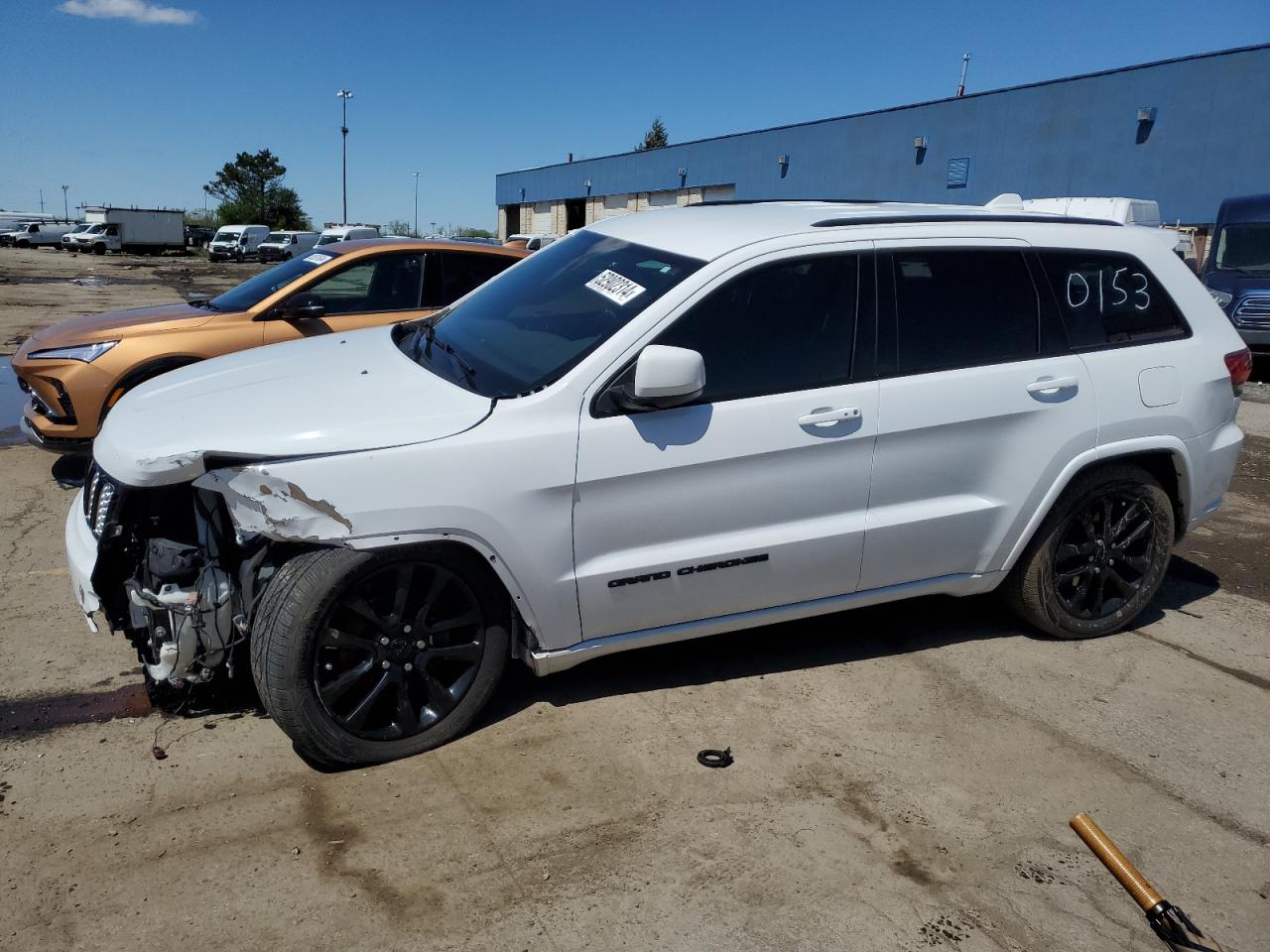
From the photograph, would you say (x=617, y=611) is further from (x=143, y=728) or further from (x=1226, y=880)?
(x=1226, y=880)

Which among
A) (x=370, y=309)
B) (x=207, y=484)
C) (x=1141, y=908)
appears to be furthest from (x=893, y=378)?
(x=370, y=309)

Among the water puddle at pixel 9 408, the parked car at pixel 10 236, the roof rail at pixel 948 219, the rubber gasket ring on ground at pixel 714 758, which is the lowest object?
the rubber gasket ring on ground at pixel 714 758

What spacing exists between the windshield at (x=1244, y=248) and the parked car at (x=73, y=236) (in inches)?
2303

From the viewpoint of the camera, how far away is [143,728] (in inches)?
139

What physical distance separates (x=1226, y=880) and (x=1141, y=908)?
35 cm

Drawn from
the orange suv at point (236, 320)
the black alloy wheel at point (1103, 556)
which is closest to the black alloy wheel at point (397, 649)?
the black alloy wheel at point (1103, 556)

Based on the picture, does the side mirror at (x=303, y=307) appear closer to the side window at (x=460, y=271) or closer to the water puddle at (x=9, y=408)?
the side window at (x=460, y=271)

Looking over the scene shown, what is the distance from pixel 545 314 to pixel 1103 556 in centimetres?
275

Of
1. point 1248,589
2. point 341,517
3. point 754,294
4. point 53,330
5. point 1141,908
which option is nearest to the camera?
point 1141,908

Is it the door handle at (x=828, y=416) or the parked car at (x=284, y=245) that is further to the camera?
the parked car at (x=284, y=245)

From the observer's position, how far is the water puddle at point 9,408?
7.82 meters

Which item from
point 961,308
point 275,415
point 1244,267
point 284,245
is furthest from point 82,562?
point 284,245

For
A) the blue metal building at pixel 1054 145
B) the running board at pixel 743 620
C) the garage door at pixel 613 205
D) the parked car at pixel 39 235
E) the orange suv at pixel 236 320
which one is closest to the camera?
the running board at pixel 743 620

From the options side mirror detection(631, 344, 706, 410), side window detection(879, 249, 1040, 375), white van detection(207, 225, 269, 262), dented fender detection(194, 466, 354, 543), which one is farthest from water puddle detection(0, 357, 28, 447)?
white van detection(207, 225, 269, 262)
